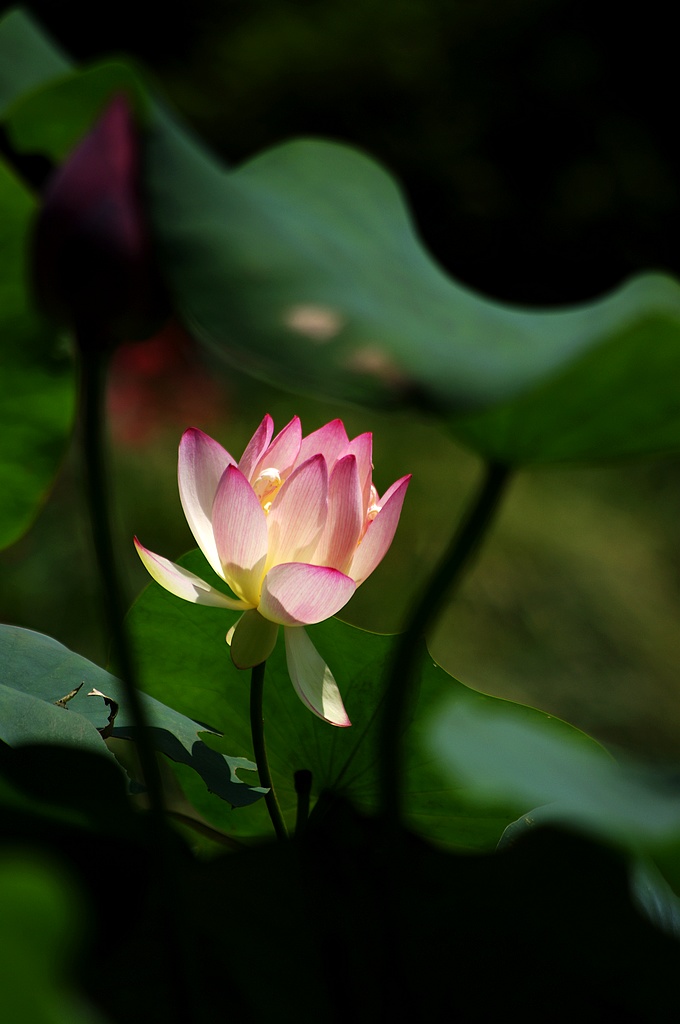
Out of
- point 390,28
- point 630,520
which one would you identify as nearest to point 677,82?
point 390,28

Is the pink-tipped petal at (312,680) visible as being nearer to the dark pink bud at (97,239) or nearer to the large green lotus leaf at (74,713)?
the large green lotus leaf at (74,713)

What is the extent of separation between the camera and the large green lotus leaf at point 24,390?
318mm

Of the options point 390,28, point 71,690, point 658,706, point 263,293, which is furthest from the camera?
point 390,28

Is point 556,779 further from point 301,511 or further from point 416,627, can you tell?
point 301,511

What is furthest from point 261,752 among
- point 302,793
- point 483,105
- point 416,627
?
point 483,105

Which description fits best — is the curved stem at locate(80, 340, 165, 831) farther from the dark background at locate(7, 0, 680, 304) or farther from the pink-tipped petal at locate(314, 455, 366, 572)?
the dark background at locate(7, 0, 680, 304)

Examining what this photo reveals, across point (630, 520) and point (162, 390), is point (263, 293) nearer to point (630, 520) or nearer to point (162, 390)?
point (162, 390)

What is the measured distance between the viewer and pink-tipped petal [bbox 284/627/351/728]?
0.35 metres

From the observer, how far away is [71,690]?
1.25ft

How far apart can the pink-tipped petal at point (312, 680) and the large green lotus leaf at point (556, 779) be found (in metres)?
0.13

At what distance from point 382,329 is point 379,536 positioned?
5.4 inches

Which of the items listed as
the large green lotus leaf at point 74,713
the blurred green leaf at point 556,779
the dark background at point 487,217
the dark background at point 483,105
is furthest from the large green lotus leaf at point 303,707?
the dark background at point 483,105

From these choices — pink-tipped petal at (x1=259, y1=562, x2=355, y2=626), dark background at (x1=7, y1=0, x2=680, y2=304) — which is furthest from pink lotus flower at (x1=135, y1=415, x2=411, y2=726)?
dark background at (x1=7, y1=0, x2=680, y2=304)

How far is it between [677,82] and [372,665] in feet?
12.4
